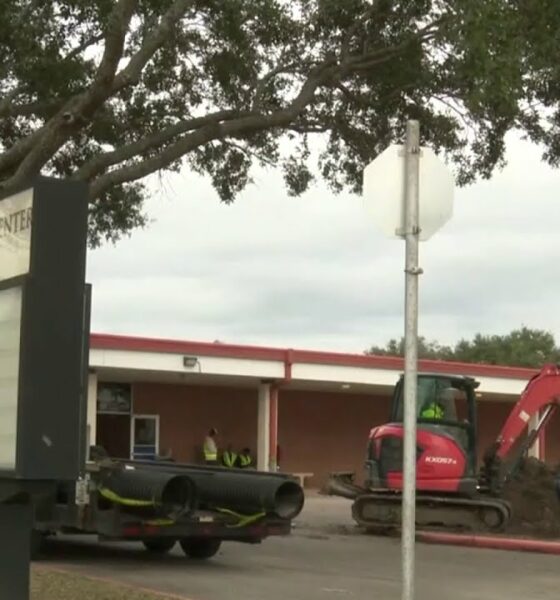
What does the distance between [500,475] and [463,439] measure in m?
0.94

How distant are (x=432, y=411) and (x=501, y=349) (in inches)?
2793

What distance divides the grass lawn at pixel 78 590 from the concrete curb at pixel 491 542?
26.2 ft

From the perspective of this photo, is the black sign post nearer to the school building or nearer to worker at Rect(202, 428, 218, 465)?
the school building

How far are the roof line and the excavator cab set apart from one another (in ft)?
29.5

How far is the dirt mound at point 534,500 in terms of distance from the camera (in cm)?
1986

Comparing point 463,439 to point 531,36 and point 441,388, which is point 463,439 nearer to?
point 441,388

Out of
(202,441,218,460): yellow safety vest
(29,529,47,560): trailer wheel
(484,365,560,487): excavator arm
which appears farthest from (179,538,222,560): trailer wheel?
(202,441,218,460): yellow safety vest

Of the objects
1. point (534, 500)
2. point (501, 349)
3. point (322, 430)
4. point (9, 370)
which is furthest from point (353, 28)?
point (501, 349)

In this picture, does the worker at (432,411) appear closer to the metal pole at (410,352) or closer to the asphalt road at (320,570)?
the asphalt road at (320,570)

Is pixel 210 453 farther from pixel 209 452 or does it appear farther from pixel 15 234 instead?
pixel 15 234

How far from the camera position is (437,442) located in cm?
2006

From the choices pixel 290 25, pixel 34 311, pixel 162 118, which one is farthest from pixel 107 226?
pixel 34 311

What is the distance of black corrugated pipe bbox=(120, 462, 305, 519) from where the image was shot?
1477cm

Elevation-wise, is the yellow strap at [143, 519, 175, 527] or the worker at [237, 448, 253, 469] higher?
the worker at [237, 448, 253, 469]
